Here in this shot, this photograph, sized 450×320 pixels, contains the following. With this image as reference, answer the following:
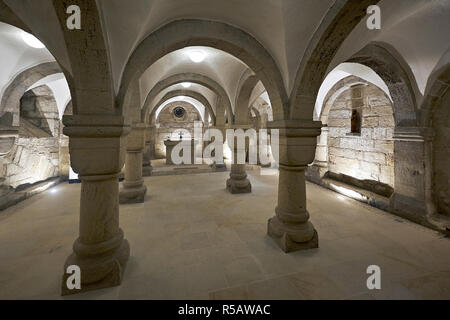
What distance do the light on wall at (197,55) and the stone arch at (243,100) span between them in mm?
1184

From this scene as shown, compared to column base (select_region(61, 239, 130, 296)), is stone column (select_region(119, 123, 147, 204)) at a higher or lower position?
higher

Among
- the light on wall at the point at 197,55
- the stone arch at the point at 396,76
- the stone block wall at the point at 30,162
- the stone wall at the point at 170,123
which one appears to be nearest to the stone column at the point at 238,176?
the light on wall at the point at 197,55

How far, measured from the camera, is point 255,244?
2814 mm

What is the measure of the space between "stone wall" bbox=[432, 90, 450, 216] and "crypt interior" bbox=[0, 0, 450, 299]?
2cm

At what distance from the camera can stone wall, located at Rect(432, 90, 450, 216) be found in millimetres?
3405

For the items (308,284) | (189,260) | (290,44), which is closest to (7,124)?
(189,260)

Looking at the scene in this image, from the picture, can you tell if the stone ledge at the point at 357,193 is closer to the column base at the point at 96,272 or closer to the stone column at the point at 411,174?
the stone column at the point at 411,174

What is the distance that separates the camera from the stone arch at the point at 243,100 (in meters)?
4.95

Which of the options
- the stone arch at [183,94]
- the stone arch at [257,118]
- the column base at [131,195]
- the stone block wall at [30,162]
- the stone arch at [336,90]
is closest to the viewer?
the column base at [131,195]

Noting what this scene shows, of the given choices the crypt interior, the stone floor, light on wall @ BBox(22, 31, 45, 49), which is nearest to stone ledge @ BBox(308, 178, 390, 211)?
the crypt interior

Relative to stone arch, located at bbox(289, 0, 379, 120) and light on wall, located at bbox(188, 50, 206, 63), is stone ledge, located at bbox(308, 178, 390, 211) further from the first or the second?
light on wall, located at bbox(188, 50, 206, 63)

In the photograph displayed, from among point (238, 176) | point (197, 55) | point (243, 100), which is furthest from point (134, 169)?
point (243, 100)

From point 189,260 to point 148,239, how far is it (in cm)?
85

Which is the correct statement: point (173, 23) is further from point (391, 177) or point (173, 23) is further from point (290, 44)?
point (391, 177)
